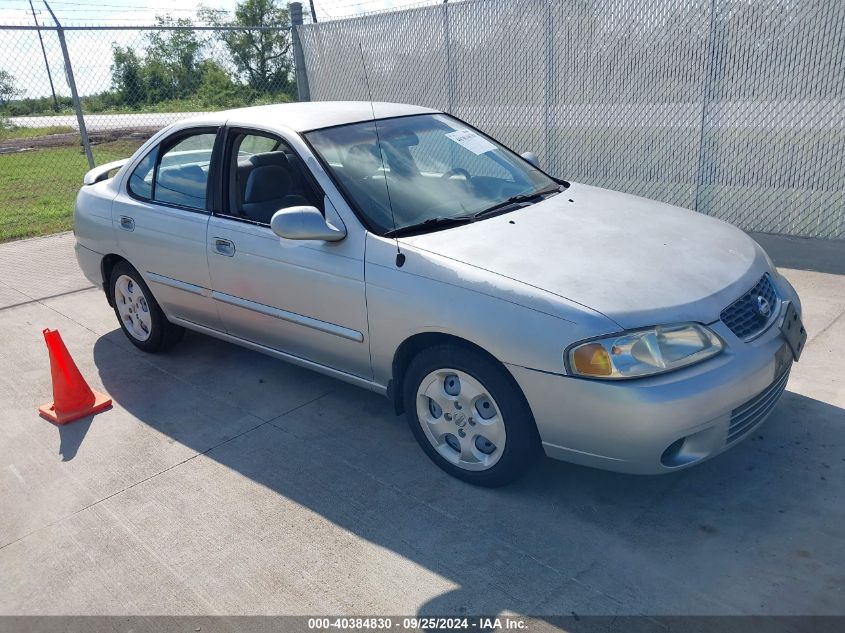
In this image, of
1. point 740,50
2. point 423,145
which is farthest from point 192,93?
point 423,145

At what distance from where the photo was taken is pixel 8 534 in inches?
135

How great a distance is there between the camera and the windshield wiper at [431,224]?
362 centimetres

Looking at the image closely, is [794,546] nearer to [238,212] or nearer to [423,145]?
[423,145]

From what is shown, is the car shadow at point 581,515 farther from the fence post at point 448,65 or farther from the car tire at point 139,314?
the fence post at point 448,65

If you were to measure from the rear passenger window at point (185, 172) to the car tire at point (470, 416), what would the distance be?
6.30ft

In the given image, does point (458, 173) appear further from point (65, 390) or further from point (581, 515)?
point (65, 390)

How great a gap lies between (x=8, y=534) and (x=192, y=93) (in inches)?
463

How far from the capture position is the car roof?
166 inches

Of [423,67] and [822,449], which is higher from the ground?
[423,67]

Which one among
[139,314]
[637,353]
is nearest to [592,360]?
[637,353]

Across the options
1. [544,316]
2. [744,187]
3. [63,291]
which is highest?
[544,316]

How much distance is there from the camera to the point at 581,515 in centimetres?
328

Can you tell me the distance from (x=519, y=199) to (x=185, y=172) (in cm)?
215

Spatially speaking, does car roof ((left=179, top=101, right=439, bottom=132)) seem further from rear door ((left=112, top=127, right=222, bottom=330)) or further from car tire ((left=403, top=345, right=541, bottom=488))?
car tire ((left=403, top=345, right=541, bottom=488))
